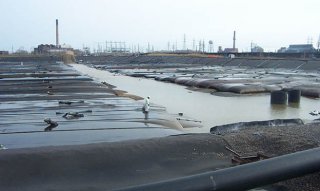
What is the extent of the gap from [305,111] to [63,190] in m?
11.2

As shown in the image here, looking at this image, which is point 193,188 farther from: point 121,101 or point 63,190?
point 121,101

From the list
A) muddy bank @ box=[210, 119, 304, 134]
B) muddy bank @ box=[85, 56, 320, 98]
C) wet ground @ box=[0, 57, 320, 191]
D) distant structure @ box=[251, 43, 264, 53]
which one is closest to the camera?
wet ground @ box=[0, 57, 320, 191]

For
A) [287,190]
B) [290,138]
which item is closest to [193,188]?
[287,190]

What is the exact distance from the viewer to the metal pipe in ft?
7.02

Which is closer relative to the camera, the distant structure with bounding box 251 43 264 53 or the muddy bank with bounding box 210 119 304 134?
the muddy bank with bounding box 210 119 304 134

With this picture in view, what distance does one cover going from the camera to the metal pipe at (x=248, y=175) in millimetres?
2139

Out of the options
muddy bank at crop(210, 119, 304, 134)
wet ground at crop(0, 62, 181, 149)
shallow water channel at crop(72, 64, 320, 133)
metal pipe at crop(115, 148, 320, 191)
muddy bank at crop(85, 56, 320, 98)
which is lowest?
shallow water channel at crop(72, 64, 320, 133)

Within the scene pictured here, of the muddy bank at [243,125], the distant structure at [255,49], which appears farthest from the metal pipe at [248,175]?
the distant structure at [255,49]

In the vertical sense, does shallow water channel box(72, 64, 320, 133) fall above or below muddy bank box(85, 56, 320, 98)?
below

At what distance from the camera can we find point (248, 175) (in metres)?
2.32

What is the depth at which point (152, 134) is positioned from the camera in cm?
821

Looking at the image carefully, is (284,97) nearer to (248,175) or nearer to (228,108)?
(228,108)

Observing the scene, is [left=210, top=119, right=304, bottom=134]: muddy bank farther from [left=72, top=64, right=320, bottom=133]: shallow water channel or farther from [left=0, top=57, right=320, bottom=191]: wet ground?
[left=0, top=57, right=320, bottom=191]: wet ground

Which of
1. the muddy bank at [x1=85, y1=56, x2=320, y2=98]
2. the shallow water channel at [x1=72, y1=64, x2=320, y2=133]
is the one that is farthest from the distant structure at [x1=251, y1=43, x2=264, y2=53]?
the shallow water channel at [x1=72, y1=64, x2=320, y2=133]
